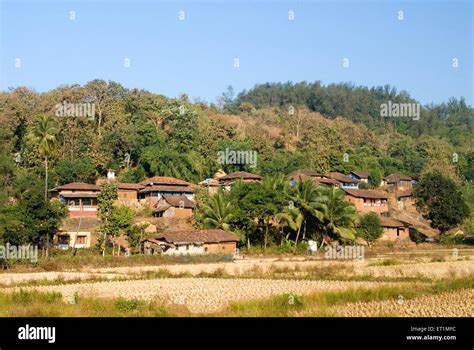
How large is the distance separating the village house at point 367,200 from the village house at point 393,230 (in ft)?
13.9

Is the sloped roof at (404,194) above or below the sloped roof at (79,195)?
below

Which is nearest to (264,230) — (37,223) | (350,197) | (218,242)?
(218,242)

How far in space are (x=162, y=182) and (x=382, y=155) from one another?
36.0m

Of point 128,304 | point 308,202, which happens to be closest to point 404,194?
point 308,202

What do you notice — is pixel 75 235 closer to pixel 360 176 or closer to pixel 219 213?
pixel 219 213

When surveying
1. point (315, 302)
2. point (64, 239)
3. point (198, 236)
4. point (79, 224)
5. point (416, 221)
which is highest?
point (315, 302)

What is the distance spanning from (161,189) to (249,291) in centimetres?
3165

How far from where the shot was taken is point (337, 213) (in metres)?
45.8

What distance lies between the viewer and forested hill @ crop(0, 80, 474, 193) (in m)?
56.0

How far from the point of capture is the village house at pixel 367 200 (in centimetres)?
5806

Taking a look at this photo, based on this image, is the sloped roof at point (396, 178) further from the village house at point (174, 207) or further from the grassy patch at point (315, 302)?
the grassy patch at point (315, 302)

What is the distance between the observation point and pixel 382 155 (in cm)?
7994

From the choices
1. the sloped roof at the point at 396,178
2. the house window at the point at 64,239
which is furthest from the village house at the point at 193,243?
the sloped roof at the point at 396,178

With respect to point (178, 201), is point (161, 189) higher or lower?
higher
